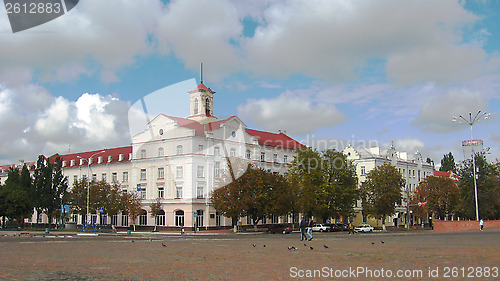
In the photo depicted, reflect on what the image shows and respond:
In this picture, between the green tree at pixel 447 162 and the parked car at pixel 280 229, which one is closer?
the parked car at pixel 280 229

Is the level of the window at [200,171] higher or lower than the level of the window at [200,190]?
higher

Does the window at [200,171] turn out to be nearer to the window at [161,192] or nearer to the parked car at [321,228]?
the window at [161,192]

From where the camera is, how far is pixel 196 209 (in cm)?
7381

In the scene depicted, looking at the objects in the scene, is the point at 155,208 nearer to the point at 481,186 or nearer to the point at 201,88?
the point at 201,88

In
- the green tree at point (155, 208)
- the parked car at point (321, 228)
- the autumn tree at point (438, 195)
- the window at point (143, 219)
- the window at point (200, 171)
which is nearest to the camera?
the parked car at point (321, 228)

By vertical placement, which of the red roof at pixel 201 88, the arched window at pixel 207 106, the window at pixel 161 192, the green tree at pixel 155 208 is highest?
the red roof at pixel 201 88

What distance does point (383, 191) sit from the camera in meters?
77.9

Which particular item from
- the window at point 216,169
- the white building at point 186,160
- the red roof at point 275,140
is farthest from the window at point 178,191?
the red roof at point 275,140

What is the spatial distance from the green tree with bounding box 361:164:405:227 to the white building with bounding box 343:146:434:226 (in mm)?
15869

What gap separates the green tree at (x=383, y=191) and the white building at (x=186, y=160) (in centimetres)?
1863

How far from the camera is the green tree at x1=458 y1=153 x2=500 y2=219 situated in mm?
79562

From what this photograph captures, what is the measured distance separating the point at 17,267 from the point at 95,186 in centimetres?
6133

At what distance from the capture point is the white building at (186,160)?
74.6m

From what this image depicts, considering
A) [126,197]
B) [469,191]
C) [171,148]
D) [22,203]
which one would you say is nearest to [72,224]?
[22,203]
